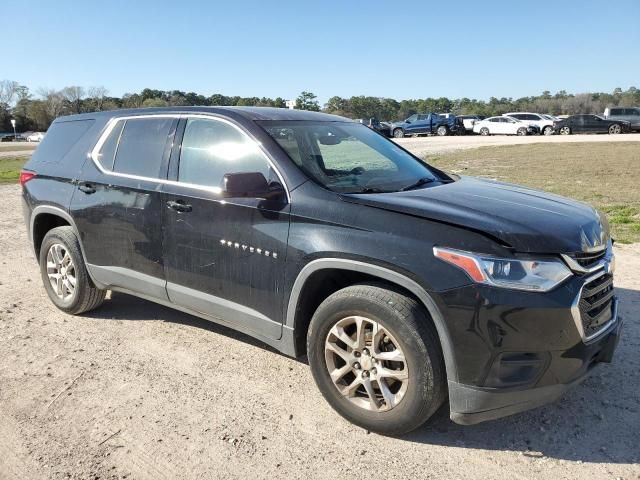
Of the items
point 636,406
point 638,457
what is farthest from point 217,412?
point 636,406

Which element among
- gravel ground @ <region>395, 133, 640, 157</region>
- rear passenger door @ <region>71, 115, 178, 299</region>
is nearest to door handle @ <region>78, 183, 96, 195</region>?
rear passenger door @ <region>71, 115, 178, 299</region>

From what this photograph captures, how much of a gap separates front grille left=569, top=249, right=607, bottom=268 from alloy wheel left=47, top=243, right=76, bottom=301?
402 cm

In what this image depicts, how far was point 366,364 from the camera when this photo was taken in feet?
9.88

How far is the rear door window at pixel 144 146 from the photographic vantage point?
13.4ft

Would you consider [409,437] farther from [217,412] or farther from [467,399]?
[217,412]

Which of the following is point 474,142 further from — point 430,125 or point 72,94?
point 72,94

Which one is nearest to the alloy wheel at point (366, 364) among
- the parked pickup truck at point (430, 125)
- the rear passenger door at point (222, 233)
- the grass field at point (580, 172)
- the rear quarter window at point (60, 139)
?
the rear passenger door at point (222, 233)

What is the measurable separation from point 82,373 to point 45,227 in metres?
→ 1.98

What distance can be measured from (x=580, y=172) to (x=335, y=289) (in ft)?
42.7

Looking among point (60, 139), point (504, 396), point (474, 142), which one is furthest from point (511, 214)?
point (474, 142)

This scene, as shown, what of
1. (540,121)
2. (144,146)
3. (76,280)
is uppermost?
(144,146)

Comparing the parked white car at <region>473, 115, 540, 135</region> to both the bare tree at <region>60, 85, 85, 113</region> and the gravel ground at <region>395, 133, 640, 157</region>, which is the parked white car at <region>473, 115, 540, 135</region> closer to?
the gravel ground at <region>395, 133, 640, 157</region>

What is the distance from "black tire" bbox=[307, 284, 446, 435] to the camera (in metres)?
2.77

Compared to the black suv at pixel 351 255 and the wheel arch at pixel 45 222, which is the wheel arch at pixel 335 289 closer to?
the black suv at pixel 351 255
